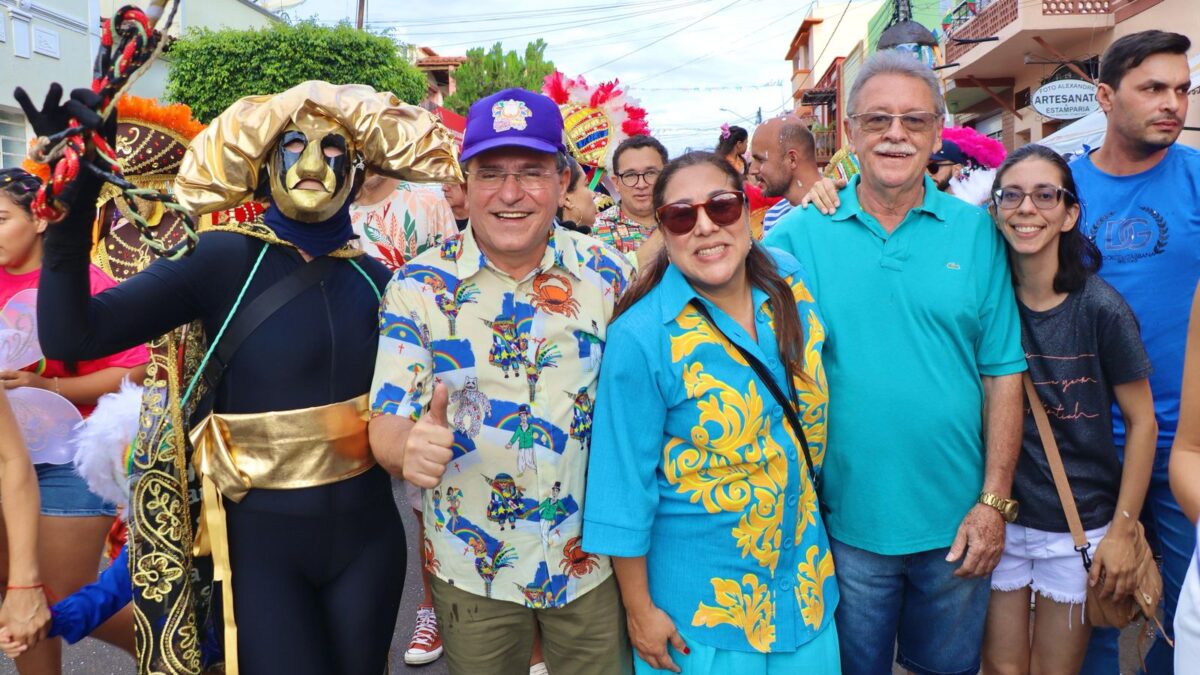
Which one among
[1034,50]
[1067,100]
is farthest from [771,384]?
[1034,50]

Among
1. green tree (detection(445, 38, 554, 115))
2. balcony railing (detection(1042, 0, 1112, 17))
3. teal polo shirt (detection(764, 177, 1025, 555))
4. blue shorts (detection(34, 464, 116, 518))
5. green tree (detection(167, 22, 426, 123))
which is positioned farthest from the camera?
green tree (detection(445, 38, 554, 115))

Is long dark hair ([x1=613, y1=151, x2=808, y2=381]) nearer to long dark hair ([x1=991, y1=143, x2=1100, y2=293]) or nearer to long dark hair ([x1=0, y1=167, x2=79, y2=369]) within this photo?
long dark hair ([x1=991, y1=143, x2=1100, y2=293])

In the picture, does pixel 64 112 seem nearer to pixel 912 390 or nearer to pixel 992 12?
pixel 912 390

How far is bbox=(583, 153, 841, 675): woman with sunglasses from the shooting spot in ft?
6.59

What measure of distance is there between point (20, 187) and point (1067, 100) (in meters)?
12.0

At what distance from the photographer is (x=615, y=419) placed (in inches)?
80.0

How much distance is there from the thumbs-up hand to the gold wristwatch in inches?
59.2

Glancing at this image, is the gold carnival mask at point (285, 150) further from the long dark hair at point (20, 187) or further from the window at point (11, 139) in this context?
the window at point (11, 139)

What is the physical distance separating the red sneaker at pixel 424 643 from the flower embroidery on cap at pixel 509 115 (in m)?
2.40

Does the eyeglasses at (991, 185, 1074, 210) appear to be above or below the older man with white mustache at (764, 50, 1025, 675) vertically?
above

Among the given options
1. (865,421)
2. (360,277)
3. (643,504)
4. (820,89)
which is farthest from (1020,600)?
(820,89)

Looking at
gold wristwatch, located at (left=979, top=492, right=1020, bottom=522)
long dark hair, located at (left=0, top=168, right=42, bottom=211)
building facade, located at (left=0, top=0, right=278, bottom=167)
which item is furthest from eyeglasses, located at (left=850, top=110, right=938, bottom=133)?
building facade, located at (left=0, top=0, right=278, bottom=167)

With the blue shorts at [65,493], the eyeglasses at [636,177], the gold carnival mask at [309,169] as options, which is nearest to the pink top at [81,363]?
the blue shorts at [65,493]

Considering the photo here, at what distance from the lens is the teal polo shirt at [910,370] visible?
89.5 inches
